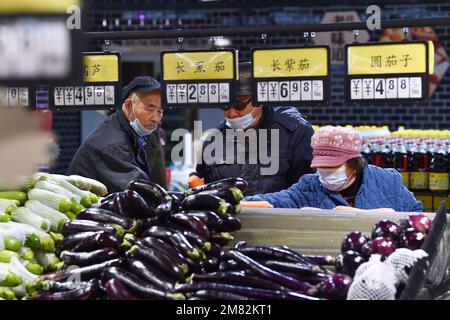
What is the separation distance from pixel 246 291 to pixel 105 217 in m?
0.83

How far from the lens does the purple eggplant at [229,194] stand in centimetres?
340

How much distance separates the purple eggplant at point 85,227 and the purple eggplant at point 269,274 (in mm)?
471

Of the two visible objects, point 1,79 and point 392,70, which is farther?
point 392,70

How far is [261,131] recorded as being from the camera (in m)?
5.83

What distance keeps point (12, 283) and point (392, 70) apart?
12.5ft

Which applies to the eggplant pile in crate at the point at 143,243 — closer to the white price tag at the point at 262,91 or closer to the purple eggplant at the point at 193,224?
the purple eggplant at the point at 193,224

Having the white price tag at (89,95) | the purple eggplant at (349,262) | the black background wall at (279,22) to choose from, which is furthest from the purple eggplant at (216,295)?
the black background wall at (279,22)

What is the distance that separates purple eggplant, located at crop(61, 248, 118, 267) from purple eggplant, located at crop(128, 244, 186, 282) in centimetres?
10

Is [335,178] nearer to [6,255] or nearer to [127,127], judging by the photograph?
[6,255]

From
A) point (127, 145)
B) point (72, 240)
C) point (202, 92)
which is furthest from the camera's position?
point (202, 92)

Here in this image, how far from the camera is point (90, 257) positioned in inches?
120

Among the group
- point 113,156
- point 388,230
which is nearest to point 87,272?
point 388,230
